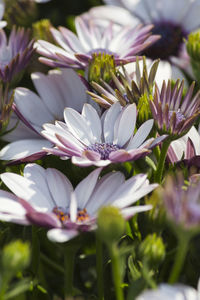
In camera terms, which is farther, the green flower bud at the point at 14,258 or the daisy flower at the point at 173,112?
the daisy flower at the point at 173,112

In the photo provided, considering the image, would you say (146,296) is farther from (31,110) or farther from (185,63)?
(185,63)

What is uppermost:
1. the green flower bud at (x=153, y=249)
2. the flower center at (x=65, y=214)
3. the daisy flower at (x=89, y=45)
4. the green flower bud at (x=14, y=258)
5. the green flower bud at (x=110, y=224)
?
the daisy flower at (x=89, y=45)

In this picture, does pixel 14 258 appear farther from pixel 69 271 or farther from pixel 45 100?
pixel 45 100

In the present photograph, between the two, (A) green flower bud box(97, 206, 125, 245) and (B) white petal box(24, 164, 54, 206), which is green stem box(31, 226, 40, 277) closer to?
(B) white petal box(24, 164, 54, 206)

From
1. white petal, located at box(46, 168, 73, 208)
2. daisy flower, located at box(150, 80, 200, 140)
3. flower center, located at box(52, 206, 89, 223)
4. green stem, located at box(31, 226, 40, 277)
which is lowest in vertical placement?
green stem, located at box(31, 226, 40, 277)

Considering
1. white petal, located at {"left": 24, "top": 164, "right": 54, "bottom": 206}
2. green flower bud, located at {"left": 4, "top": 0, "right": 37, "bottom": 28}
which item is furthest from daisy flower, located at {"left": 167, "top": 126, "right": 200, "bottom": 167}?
green flower bud, located at {"left": 4, "top": 0, "right": 37, "bottom": 28}

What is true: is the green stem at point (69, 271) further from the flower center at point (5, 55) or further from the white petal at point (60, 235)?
the flower center at point (5, 55)

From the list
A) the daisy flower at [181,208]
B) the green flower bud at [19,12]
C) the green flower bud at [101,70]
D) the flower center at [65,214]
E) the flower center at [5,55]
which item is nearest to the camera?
the daisy flower at [181,208]

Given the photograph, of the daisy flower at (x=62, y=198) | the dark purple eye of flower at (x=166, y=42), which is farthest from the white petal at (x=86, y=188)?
the dark purple eye of flower at (x=166, y=42)

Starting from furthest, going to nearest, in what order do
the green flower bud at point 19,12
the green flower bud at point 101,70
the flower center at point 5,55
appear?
1. the green flower bud at point 19,12
2. the flower center at point 5,55
3. the green flower bud at point 101,70
